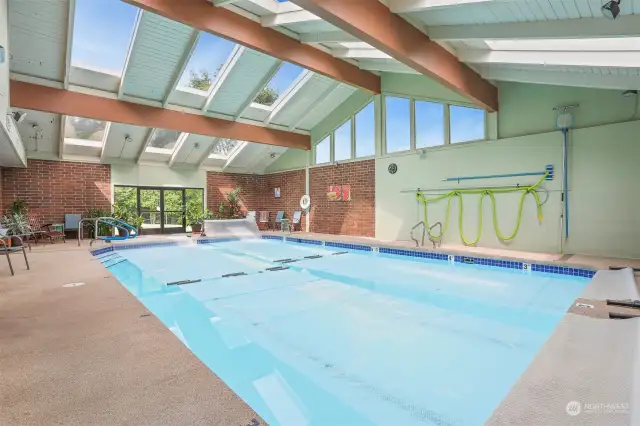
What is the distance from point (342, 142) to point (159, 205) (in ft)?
19.7

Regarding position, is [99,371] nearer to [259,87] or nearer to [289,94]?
[259,87]

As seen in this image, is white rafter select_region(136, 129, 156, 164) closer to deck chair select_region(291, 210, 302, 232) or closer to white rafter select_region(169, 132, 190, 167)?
white rafter select_region(169, 132, 190, 167)

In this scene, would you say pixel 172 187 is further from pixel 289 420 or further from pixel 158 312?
pixel 289 420

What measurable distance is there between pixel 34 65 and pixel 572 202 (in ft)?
30.9

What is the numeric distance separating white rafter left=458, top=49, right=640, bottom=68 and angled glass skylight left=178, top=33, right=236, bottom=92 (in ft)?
14.4

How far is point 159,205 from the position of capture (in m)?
10.8

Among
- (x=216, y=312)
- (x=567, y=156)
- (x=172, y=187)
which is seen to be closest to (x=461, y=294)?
(x=216, y=312)

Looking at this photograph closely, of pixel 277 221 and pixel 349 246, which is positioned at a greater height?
pixel 277 221

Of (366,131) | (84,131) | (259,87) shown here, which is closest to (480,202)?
(366,131)

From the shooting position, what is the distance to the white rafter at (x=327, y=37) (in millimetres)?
5387

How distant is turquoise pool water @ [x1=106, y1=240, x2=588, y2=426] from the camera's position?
6.95ft

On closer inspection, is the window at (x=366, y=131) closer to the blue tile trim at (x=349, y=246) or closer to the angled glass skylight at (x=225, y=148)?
the blue tile trim at (x=349, y=246)

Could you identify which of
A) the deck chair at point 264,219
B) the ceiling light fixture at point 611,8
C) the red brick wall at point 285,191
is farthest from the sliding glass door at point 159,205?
the ceiling light fixture at point 611,8

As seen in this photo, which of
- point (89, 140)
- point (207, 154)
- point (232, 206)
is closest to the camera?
point (89, 140)
